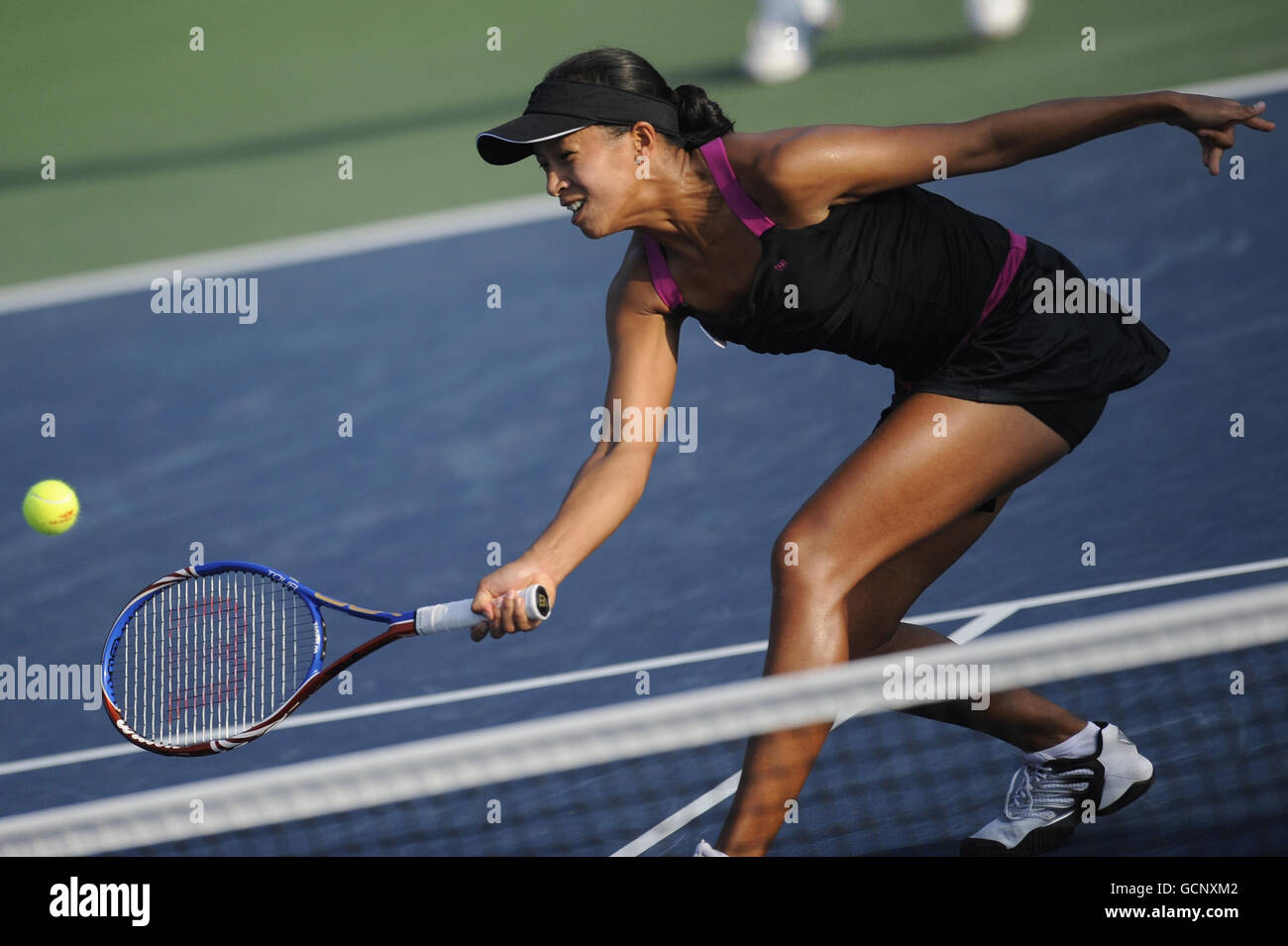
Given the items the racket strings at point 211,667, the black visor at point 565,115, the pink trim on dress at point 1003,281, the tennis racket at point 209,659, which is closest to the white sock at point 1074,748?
the pink trim on dress at point 1003,281

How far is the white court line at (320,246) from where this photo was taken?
26.9 ft

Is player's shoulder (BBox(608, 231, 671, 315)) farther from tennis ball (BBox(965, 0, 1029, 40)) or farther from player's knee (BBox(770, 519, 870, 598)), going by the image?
tennis ball (BBox(965, 0, 1029, 40))

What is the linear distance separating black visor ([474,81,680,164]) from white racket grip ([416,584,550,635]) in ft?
2.91

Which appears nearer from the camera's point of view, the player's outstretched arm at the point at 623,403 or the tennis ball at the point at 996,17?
the player's outstretched arm at the point at 623,403

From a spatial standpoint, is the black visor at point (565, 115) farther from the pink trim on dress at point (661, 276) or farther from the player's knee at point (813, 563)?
the player's knee at point (813, 563)

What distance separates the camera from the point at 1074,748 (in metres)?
4.15

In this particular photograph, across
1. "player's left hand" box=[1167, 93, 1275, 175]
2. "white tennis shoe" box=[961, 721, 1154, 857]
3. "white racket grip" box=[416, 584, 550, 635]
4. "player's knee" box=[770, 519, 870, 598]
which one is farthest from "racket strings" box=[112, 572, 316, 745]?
"player's left hand" box=[1167, 93, 1275, 175]

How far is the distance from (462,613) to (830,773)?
1.25 m

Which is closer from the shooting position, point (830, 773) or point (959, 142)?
point (959, 142)

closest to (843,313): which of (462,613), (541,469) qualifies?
(462,613)

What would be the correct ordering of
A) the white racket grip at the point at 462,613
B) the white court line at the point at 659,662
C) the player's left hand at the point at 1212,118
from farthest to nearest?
1. the white court line at the point at 659,662
2. the white racket grip at the point at 462,613
3. the player's left hand at the point at 1212,118

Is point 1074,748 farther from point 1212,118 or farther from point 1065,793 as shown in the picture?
point 1212,118

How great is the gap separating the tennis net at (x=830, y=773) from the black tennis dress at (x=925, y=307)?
0.57 m
